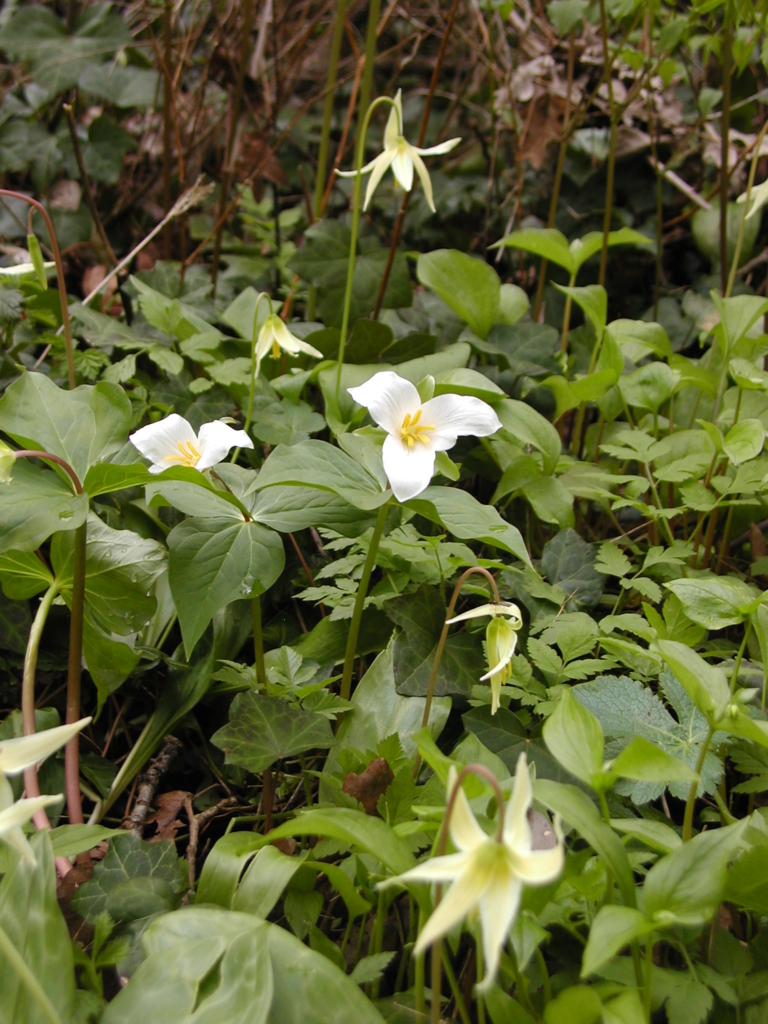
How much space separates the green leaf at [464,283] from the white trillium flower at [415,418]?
0.77m

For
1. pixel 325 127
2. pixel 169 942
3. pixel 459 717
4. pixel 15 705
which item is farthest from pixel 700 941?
pixel 325 127

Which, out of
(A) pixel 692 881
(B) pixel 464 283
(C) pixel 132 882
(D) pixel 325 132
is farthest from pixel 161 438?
(D) pixel 325 132

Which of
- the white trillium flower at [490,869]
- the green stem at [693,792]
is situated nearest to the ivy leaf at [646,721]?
the green stem at [693,792]

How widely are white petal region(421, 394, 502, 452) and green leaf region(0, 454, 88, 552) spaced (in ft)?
1.45

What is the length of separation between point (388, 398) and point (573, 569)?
507mm

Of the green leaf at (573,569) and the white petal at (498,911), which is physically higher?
the white petal at (498,911)

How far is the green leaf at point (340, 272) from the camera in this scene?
1.87m

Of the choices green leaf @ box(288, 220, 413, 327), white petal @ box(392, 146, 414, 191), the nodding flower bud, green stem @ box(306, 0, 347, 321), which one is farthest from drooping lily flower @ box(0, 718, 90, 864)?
green stem @ box(306, 0, 347, 321)

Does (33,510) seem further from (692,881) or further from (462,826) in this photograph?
(692,881)

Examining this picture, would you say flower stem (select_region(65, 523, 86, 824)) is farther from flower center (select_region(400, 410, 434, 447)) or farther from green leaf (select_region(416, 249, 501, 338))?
green leaf (select_region(416, 249, 501, 338))

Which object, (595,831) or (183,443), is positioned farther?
(183,443)

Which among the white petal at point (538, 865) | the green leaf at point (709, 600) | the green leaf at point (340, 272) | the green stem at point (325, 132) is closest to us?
the white petal at point (538, 865)

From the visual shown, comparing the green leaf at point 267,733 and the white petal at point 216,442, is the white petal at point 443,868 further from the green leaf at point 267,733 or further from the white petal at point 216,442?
the white petal at point 216,442

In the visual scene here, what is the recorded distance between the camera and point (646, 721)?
2.92ft
